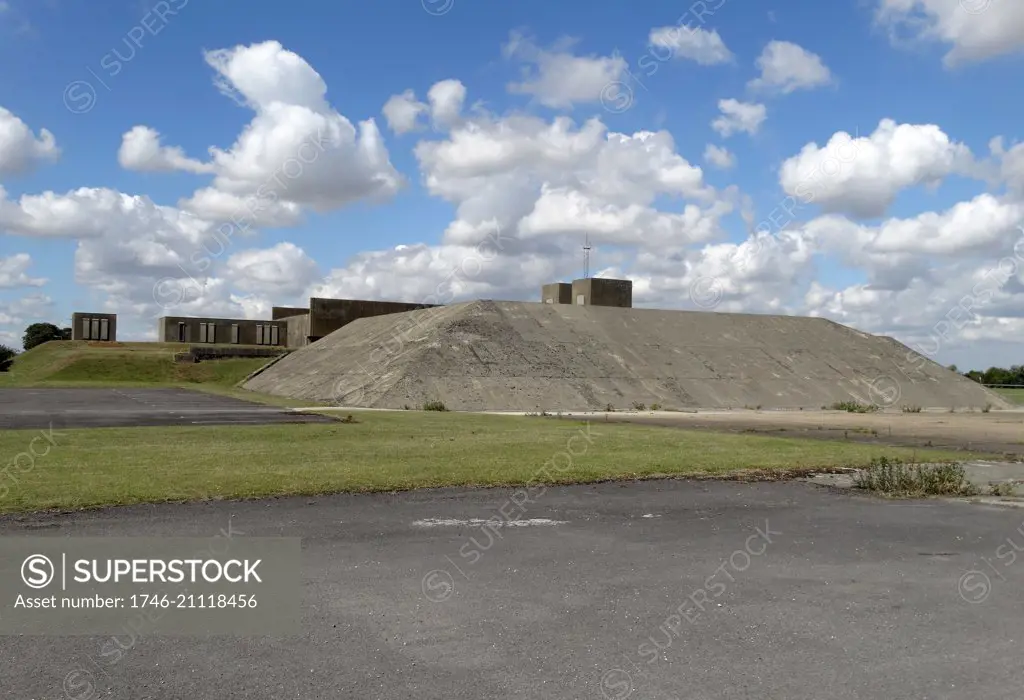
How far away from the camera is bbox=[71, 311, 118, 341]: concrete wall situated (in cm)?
9250

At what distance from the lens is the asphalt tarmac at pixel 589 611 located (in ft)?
18.5

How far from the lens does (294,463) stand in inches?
690

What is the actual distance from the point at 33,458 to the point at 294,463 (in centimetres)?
537

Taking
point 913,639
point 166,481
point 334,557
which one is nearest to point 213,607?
point 334,557

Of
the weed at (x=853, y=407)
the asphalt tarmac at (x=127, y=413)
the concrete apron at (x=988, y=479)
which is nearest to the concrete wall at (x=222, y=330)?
the asphalt tarmac at (x=127, y=413)

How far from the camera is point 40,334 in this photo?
11825 centimetres

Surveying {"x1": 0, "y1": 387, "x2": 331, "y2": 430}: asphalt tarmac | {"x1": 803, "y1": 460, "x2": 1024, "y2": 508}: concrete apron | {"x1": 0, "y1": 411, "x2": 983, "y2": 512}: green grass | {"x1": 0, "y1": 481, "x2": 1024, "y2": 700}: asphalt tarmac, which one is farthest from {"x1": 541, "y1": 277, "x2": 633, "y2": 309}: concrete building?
{"x1": 0, "y1": 481, "x2": 1024, "y2": 700}: asphalt tarmac

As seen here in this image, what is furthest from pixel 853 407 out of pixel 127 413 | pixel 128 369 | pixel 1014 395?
pixel 128 369

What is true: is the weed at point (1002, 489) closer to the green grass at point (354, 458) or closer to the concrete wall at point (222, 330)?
the green grass at point (354, 458)

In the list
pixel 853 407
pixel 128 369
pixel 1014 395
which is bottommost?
pixel 853 407

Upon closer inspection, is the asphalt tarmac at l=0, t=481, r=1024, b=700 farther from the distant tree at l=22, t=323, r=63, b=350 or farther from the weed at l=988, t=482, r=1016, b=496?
the distant tree at l=22, t=323, r=63, b=350

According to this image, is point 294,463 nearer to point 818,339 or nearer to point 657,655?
point 657,655

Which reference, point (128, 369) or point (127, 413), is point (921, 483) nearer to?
point (127, 413)

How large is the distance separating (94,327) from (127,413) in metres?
69.2
